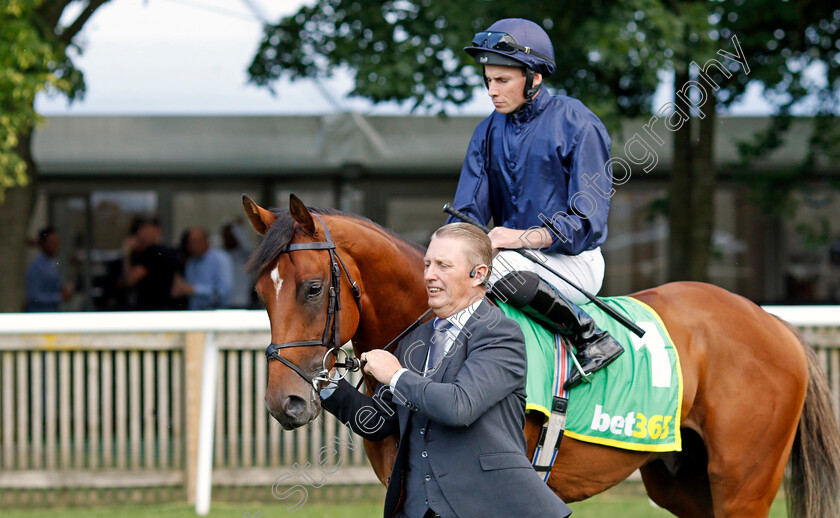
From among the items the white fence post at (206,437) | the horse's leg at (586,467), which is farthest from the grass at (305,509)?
the horse's leg at (586,467)

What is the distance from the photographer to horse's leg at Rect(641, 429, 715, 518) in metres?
3.18

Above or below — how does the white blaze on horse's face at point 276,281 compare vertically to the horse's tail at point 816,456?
above

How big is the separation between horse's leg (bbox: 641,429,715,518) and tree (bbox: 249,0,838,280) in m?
3.47

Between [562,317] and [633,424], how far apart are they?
1.61ft

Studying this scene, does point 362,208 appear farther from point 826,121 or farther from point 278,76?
point 826,121

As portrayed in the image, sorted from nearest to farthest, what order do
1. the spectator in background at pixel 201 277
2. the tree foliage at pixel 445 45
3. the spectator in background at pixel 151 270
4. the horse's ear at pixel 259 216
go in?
the horse's ear at pixel 259 216, the tree foliage at pixel 445 45, the spectator in background at pixel 201 277, the spectator in background at pixel 151 270

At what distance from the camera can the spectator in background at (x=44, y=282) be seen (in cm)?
855

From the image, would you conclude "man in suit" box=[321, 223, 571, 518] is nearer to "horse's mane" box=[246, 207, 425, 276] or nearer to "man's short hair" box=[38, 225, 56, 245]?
"horse's mane" box=[246, 207, 425, 276]

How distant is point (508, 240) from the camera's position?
2664 mm

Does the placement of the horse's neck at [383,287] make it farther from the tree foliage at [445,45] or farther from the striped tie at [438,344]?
the tree foliage at [445,45]

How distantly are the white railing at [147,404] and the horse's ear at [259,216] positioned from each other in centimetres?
252

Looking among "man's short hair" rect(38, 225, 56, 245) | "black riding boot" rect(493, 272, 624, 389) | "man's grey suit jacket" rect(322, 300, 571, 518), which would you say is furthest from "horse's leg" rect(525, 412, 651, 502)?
"man's short hair" rect(38, 225, 56, 245)

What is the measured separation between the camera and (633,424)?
110 inches

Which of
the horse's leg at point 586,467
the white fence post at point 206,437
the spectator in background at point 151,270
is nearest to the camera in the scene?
the horse's leg at point 586,467
